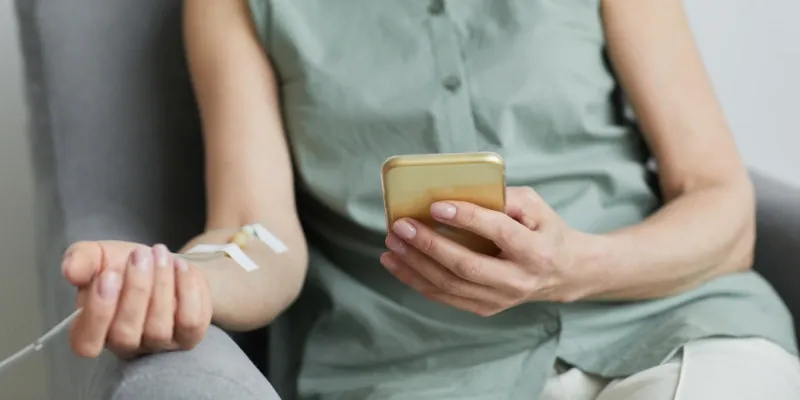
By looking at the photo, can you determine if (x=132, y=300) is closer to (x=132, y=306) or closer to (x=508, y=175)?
(x=132, y=306)

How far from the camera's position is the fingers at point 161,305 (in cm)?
55

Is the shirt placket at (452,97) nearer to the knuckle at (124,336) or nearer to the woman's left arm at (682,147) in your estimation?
the woman's left arm at (682,147)

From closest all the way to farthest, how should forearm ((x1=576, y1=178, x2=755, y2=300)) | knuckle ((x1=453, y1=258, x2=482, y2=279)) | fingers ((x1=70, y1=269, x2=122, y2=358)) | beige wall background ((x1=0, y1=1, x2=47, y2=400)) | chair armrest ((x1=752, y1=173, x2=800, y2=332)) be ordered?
fingers ((x1=70, y1=269, x2=122, y2=358)), knuckle ((x1=453, y1=258, x2=482, y2=279)), forearm ((x1=576, y1=178, x2=755, y2=300)), chair armrest ((x1=752, y1=173, x2=800, y2=332)), beige wall background ((x1=0, y1=1, x2=47, y2=400))

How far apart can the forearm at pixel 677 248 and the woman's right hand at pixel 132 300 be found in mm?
321

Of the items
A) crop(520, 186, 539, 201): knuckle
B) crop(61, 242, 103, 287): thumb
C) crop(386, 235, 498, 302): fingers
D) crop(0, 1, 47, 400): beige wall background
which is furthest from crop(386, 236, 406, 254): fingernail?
crop(0, 1, 47, 400): beige wall background

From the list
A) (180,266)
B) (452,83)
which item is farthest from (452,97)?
(180,266)

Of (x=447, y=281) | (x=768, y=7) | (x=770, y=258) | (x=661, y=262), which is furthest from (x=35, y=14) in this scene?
(x=768, y=7)

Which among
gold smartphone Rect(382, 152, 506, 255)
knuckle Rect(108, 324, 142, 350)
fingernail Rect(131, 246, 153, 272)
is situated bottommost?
knuckle Rect(108, 324, 142, 350)

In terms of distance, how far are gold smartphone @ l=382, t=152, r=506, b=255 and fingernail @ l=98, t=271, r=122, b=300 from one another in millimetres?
190

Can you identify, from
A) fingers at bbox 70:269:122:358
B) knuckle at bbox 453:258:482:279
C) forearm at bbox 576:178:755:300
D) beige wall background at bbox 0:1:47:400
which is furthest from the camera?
beige wall background at bbox 0:1:47:400

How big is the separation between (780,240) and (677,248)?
191mm

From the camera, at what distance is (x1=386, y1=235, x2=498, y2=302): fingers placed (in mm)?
649

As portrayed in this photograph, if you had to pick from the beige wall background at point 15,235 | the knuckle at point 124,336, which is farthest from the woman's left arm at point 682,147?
the beige wall background at point 15,235

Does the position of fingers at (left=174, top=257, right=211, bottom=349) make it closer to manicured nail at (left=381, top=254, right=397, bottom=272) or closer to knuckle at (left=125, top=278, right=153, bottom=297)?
knuckle at (left=125, top=278, right=153, bottom=297)
